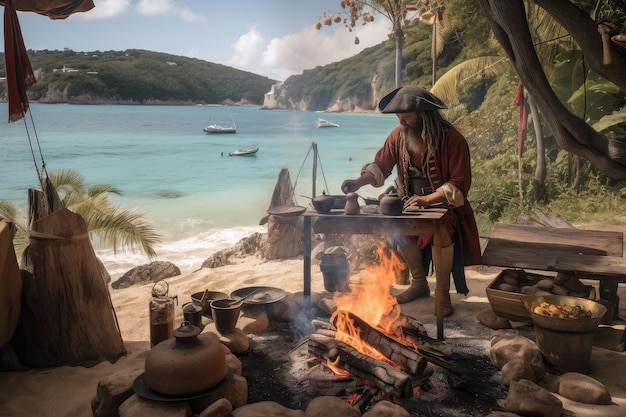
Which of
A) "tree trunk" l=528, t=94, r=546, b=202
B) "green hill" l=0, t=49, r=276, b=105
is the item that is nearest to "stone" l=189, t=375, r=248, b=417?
"tree trunk" l=528, t=94, r=546, b=202

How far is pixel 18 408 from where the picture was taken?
3209mm

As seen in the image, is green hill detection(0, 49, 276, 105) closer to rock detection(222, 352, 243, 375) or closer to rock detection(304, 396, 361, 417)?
rock detection(222, 352, 243, 375)

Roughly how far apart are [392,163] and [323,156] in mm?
39696

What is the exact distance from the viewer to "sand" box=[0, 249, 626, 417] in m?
3.26

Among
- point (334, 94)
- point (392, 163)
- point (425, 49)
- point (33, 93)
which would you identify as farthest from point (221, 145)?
point (392, 163)

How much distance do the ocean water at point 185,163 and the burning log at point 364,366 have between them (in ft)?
8.19

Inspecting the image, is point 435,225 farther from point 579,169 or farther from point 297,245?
point 579,169

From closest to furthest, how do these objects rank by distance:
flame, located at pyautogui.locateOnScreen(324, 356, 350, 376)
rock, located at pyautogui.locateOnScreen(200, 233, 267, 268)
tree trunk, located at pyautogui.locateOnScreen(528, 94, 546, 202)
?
flame, located at pyautogui.locateOnScreen(324, 356, 350, 376), rock, located at pyautogui.locateOnScreen(200, 233, 267, 268), tree trunk, located at pyautogui.locateOnScreen(528, 94, 546, 202)

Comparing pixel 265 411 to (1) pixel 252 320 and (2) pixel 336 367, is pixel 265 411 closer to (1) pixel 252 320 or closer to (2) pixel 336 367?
(2) pixel 336 367

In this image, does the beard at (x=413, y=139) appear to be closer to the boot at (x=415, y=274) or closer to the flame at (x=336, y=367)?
the boot at (x=415, y=274)

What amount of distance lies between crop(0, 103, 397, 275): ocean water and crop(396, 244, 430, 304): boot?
1.74 meters

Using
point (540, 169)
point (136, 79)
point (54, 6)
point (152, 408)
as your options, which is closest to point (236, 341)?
point (152, 408)

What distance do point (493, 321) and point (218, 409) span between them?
2704 mm

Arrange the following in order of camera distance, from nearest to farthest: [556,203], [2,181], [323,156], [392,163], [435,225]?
[435,225]
[392,163]
[556,203]
[2,181]
[323,156]
